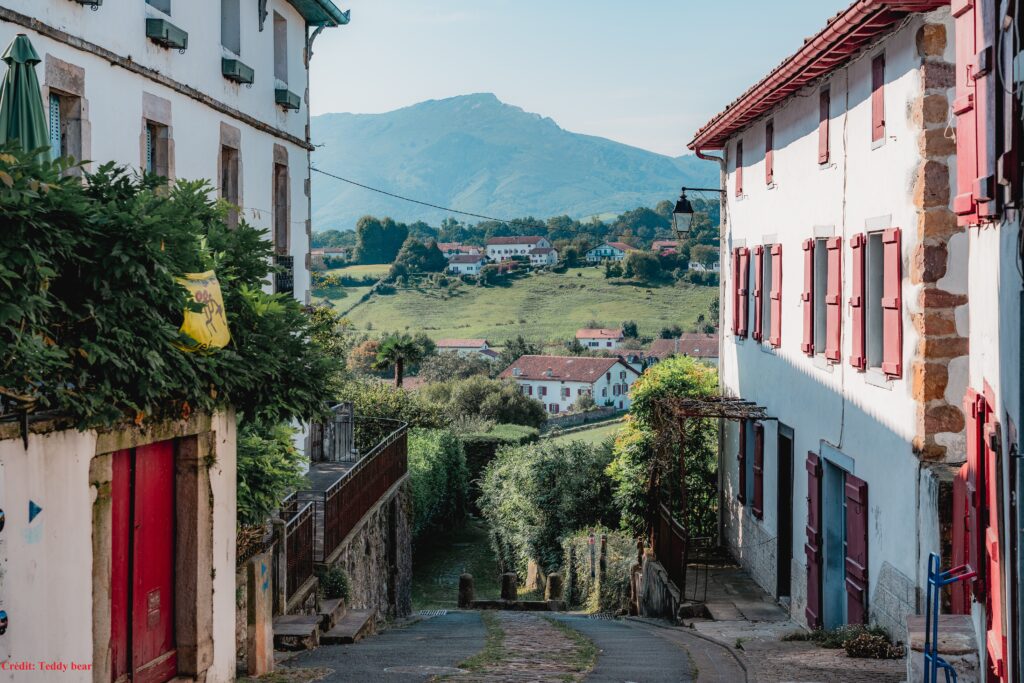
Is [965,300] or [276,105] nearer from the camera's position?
[965,300]

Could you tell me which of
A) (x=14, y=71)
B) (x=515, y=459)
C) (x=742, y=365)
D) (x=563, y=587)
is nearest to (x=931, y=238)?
(x=14, y=71)

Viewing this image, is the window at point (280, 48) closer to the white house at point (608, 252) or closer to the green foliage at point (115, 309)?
the green foliage at point (115, 309)

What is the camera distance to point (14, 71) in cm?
744

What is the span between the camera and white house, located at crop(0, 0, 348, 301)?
35.3ft

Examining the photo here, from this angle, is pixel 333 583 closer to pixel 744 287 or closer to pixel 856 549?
pixel 856 549

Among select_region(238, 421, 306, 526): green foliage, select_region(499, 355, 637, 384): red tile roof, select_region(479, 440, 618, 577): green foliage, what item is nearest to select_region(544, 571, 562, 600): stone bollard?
select_region(479, 440, 618, 577): green foliage

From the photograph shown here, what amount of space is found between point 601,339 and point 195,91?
285ft

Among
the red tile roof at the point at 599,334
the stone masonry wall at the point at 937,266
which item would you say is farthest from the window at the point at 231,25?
the red tile roof at the point at 599,334

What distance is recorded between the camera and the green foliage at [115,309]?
20.1 feet

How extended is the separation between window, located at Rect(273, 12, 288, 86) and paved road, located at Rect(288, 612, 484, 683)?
8.54 meters

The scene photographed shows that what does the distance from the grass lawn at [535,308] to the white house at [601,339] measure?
2.09m

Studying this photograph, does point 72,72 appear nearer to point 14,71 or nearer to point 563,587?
point 14,71

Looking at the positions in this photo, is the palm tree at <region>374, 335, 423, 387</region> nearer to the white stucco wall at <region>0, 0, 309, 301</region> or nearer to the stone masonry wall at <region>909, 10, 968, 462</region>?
the white stucco wall at <region>0, 0, 309, 301</region>

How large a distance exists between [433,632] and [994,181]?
10.5m
